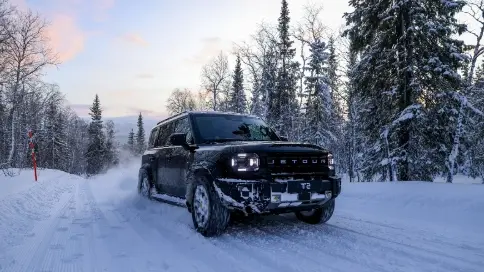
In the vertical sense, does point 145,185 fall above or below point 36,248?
above

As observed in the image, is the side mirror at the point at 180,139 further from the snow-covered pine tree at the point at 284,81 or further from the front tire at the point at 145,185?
the snow-covered pine tree at the point at 284,81

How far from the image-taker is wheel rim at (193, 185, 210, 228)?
5086 mm

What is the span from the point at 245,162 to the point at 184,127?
2.19 metres

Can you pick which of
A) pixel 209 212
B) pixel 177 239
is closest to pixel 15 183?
pixel 177 239

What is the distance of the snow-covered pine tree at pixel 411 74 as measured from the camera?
13.1 meters

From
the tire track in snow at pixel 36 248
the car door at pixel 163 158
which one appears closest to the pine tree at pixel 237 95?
the car door at pixel 163 158

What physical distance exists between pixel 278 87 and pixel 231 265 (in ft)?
92.5

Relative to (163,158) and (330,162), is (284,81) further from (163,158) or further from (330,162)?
(330,162)

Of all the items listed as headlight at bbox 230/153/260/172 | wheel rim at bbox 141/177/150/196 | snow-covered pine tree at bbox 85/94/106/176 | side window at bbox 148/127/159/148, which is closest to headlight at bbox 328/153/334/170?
headlight at bbox 230/153/260/172

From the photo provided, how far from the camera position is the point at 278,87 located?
31250 mm

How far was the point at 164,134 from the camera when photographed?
25.6 feet

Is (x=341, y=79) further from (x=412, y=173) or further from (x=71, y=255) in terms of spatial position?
(x=71, y=255)

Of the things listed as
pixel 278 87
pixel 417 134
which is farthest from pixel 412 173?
pixel 278 87

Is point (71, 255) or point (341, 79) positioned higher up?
point (341, 79)
